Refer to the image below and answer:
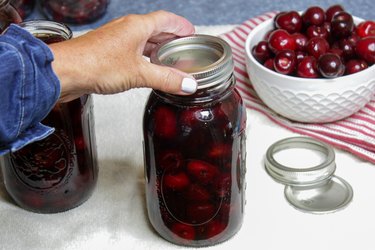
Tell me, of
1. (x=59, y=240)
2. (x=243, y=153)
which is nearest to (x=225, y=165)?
(x=243, y=153)

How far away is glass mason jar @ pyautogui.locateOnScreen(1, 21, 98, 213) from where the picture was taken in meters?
0.69

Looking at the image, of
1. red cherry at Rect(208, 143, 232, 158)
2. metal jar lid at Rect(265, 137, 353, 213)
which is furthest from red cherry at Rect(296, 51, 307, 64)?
red cherry at Rect(208, 143, 232, 158)

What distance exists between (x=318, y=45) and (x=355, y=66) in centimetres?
5

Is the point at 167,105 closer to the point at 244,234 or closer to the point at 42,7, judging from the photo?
the point at 244,234

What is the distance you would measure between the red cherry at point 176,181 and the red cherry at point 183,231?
4 cm

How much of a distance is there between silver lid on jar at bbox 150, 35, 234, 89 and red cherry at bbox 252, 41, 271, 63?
219 millimetres

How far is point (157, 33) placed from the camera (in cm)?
66

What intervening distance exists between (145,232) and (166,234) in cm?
3

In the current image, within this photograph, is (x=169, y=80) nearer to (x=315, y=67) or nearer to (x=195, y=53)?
(x=195, y=53)

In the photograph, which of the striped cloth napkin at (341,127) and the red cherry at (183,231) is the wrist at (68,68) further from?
the striped cloth napkin at (341,127)

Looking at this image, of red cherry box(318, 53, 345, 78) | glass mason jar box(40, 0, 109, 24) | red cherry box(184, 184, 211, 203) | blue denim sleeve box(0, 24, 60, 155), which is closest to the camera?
blue denim sleeve box(0, 24, 60, 155)

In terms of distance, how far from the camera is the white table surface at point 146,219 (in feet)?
2.27

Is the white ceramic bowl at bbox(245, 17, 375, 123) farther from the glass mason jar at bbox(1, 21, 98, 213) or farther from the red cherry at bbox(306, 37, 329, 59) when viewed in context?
the glass mason jar at bbox(1, 21, 98, 213)

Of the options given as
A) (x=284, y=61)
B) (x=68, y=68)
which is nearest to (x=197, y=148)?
(x=68, y=68)
